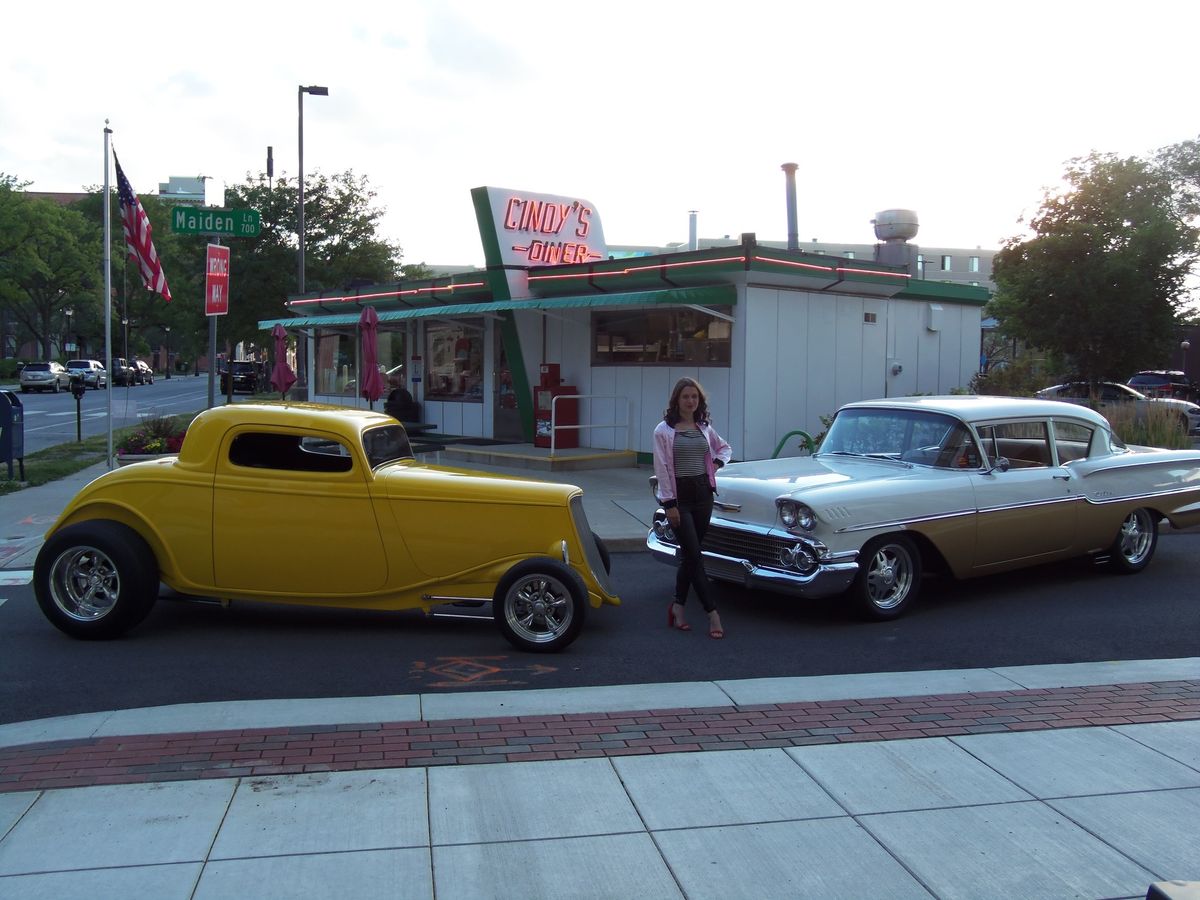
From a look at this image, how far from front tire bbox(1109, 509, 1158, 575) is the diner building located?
20.0 feet

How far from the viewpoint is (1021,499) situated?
8203 millimetres

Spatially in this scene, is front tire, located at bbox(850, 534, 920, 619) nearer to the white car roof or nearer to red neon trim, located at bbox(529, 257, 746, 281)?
the white car roof

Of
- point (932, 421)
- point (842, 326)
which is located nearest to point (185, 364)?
point (842, 326)

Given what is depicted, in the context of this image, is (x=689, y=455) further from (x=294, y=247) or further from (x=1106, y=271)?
(x=294, y=247)

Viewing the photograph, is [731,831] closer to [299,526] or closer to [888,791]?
[888,791]

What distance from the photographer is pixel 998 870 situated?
375 centimetres

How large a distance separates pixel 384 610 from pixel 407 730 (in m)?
2.15

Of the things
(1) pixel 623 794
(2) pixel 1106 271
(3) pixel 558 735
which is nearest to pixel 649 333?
(3) pixel 558 735

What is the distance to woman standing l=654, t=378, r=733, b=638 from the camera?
6.88 meters

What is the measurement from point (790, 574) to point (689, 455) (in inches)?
46.6

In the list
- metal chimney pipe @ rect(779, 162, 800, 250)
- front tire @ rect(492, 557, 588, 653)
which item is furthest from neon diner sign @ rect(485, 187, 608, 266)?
front tire @ rect(492, 557, 588, 653)

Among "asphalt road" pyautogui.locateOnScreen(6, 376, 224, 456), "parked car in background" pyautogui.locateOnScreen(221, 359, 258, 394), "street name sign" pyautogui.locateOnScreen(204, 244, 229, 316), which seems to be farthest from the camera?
"parked car in background" pyautogui.locateOnScreen(221, 359, 258, 394)

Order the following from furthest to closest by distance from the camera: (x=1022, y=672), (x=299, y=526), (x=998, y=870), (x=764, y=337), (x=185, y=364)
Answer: (x=185, y=364) < (x=764, y=337) < (x=299, y=526) < (x=1022, y=672) < (x=998, y=870)

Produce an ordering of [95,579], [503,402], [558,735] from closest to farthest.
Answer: [558,735], [95,579], [503,402]
